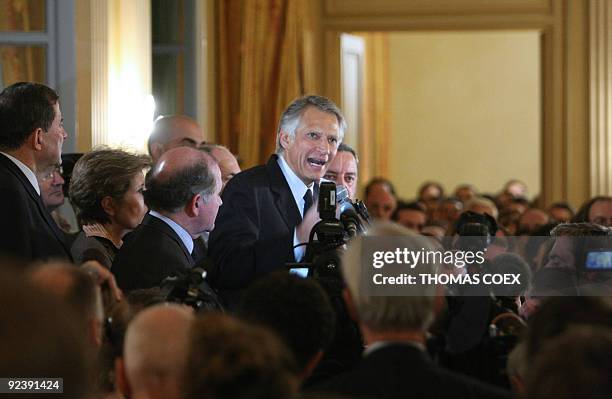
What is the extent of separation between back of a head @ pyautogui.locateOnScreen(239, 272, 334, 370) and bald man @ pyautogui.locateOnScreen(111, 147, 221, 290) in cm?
132

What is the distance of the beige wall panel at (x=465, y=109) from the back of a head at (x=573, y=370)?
17.0 meters

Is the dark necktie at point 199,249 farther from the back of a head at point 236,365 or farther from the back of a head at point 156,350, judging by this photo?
the back of a head at point 236,365

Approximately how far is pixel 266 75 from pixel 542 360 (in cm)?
876

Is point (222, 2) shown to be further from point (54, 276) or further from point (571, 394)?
point (571, 394)

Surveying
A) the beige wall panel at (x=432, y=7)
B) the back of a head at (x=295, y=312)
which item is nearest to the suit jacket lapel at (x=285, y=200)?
the back of a head at (x=295, y=312)

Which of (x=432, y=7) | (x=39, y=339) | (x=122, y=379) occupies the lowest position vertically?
(x=122, y=379)

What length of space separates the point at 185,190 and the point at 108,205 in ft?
1.16

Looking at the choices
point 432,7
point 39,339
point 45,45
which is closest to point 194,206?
point 45,45

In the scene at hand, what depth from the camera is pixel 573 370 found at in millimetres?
1776

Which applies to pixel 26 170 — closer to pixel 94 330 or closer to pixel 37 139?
pixel 37 139

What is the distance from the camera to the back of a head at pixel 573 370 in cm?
177

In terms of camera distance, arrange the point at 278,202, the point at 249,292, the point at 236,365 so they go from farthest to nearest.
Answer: the point at 278,202, the point at 249,292, the point at 236,365

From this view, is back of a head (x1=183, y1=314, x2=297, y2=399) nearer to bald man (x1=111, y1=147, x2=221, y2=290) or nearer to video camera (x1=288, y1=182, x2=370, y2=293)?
video camera (x1=288, y1=182, x2=370, y2=293)

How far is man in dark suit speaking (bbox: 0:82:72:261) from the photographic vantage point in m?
3.64
